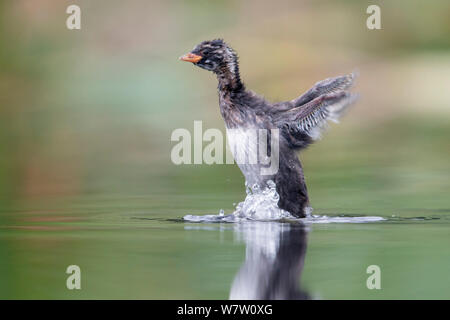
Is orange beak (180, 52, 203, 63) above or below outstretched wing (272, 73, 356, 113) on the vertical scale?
above

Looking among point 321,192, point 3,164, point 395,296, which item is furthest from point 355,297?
point 3,164

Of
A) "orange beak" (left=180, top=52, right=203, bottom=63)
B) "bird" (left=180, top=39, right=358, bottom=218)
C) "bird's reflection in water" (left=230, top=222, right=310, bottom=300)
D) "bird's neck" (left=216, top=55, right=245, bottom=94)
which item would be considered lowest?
"bird's reflection in water" (left=230, top=222, right=310, bottom=300)

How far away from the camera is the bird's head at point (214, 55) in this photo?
34.2 ft

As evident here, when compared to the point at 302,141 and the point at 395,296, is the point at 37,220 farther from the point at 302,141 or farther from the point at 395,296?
the point at 395,296

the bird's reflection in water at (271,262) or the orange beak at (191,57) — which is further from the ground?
the orange beak at (191,57)

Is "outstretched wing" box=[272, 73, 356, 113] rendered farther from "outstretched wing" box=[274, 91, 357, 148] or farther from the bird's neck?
the bird's neck

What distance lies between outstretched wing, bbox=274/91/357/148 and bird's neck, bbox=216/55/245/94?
0.56m

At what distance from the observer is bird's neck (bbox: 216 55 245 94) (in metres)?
10.4

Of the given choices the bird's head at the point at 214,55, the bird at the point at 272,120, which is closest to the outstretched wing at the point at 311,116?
the bird at the point at 272,120

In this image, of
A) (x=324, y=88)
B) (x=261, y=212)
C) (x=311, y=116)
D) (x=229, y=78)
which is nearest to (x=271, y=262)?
(x=261, y=212)

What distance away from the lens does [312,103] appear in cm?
978

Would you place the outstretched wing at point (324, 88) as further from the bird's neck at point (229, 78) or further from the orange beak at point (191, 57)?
the orange beak at point (191, 57)

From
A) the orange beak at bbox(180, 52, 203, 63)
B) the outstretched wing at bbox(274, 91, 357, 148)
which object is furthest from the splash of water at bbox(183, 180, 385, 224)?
the orange beak at bbox(180, 52, 203, 63)

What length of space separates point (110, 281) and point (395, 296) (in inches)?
75.7
